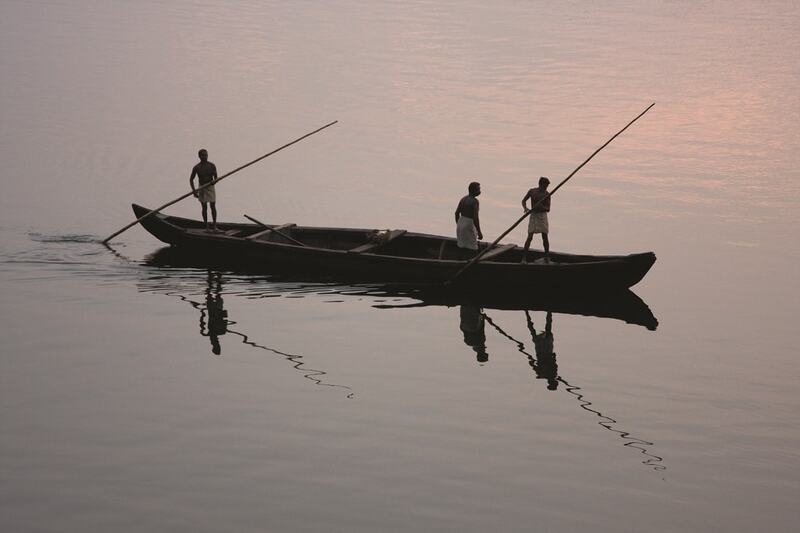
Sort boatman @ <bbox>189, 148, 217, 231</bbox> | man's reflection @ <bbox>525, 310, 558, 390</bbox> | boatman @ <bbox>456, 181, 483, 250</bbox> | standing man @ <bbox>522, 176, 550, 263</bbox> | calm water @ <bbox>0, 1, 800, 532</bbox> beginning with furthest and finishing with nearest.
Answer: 1. boatman @ <bbox>189, 148, 217, 231</bbox>
2. boatman @ <bbox>456, 181, 483, 250</bbox>
3. standing man @ <bbox>522, 176, 550, 263</bbox>
4. man's reflection @ <bbox>525, 310, 558, 390</bbox>
5. calm water @ <bbox>0, 1, 800, 532</bbox>

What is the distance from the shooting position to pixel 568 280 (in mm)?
17688

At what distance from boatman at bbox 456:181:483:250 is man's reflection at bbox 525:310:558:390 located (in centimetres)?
143

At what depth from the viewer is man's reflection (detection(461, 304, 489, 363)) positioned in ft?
51.8

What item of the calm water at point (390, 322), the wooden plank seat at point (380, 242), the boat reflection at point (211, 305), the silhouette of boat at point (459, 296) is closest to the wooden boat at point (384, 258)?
the wooden plank seat at point (380, 242)

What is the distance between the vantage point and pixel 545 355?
15.8 meters

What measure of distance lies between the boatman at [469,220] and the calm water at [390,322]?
118 cm

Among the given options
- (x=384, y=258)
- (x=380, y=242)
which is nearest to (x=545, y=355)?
(x=384, y=258)

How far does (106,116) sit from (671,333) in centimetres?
1673

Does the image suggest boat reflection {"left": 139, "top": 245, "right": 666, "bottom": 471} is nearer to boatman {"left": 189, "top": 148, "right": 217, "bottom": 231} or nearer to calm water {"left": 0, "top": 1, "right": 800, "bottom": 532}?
calm water {"left": 0, "top": 1, "right": 800, "bottom": 532}

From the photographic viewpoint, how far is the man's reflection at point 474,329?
1580cm

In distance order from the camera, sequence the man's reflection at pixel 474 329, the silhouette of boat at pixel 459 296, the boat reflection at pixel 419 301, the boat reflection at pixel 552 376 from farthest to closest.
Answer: the silhouette of boat at pixel 459 296 < the boat reflection at pixel 419 301 < the man's reflection at pixel 474 329 < the boat reflection at pixel 552 376

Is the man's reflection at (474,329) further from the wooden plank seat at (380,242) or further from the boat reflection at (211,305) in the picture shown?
the boat reflection at (211,305)

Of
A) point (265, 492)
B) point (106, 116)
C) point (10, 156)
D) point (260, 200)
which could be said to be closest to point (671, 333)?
point (265, 492)

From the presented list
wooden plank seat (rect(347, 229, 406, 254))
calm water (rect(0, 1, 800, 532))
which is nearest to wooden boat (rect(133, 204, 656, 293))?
wooden plank seat (rect(347, 229, 406, 254))
